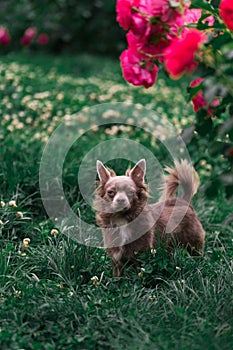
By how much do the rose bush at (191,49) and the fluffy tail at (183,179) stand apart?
890 mm

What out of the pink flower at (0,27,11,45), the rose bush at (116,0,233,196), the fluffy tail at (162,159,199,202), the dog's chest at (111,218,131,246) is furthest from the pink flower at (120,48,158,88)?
the pink flower at (0,27,11,45)

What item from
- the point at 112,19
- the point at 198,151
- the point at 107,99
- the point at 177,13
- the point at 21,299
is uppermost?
the point at 177,13

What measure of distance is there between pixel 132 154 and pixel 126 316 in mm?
2625

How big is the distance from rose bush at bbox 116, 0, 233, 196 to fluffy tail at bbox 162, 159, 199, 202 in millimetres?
890

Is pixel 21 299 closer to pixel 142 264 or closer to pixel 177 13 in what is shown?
pixel 142 264

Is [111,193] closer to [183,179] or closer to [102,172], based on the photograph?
[102,172]

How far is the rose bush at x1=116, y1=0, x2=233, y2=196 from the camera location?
2.57 meters

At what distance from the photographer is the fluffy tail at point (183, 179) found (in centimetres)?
404

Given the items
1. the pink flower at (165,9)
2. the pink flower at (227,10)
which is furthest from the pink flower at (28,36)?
the pink flower at (227,10)

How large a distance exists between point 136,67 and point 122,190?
0.79 m

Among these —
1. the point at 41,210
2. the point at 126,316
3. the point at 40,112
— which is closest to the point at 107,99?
the point at 40,112

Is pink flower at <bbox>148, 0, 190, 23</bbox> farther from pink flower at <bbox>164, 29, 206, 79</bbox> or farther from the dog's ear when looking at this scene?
the dog's ear

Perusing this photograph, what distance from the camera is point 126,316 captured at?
316 cm

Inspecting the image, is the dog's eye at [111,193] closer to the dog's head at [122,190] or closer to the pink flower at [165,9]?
the dog's head at [122,190]
